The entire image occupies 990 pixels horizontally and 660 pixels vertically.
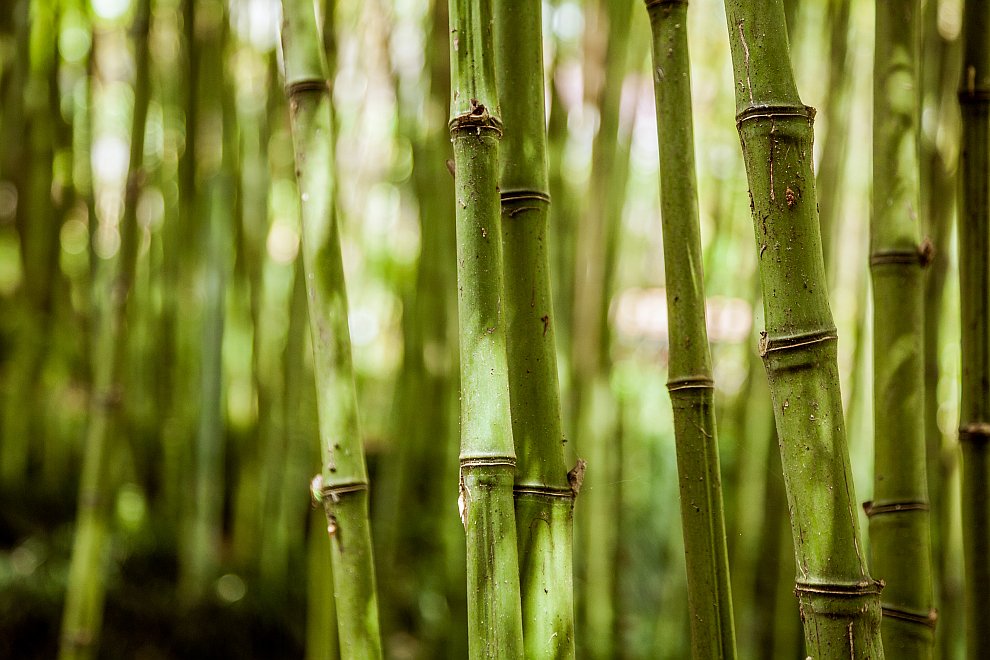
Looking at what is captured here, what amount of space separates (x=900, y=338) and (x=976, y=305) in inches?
5.4

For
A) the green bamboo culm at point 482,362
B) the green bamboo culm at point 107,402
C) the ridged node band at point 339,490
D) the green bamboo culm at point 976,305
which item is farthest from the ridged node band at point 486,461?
the green bamboo culm at point 107,402

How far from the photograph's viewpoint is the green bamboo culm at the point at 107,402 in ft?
4.60

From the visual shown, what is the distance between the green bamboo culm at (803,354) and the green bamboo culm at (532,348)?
0.15 m

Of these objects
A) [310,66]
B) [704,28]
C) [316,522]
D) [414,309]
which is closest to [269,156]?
[414,309]

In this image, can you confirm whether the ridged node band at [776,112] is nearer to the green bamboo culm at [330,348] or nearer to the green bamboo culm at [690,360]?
the green bamboo culm at [690,360]

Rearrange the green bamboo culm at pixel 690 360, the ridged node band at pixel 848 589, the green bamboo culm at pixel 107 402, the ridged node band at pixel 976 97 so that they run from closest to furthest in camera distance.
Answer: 1. the ridged node band at pixel 848 589
2. the green bamboo culm at pixel 690 360
3. the ridged node band at pixel 976 97
4. the green bamboo culm at pixel 107 402

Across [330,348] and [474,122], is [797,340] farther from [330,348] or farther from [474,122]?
[330,348]

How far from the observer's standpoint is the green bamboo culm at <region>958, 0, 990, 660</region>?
2.58 ft

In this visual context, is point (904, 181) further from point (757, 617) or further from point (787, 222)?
point (757, 617)

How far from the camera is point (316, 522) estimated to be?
1368 millimetres

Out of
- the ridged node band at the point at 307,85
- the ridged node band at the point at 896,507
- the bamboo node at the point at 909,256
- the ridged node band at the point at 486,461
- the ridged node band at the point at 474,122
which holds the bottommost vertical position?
the ridged node band at the point at 896,507

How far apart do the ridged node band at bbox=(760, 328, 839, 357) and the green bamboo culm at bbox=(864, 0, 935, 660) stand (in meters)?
0.19

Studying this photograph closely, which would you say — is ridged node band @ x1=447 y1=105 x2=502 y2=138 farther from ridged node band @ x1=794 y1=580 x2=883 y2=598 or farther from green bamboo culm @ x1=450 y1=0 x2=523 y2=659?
ridged node band @ x1=794 y1=580 x2=883 y2=598

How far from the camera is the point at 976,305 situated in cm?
80
